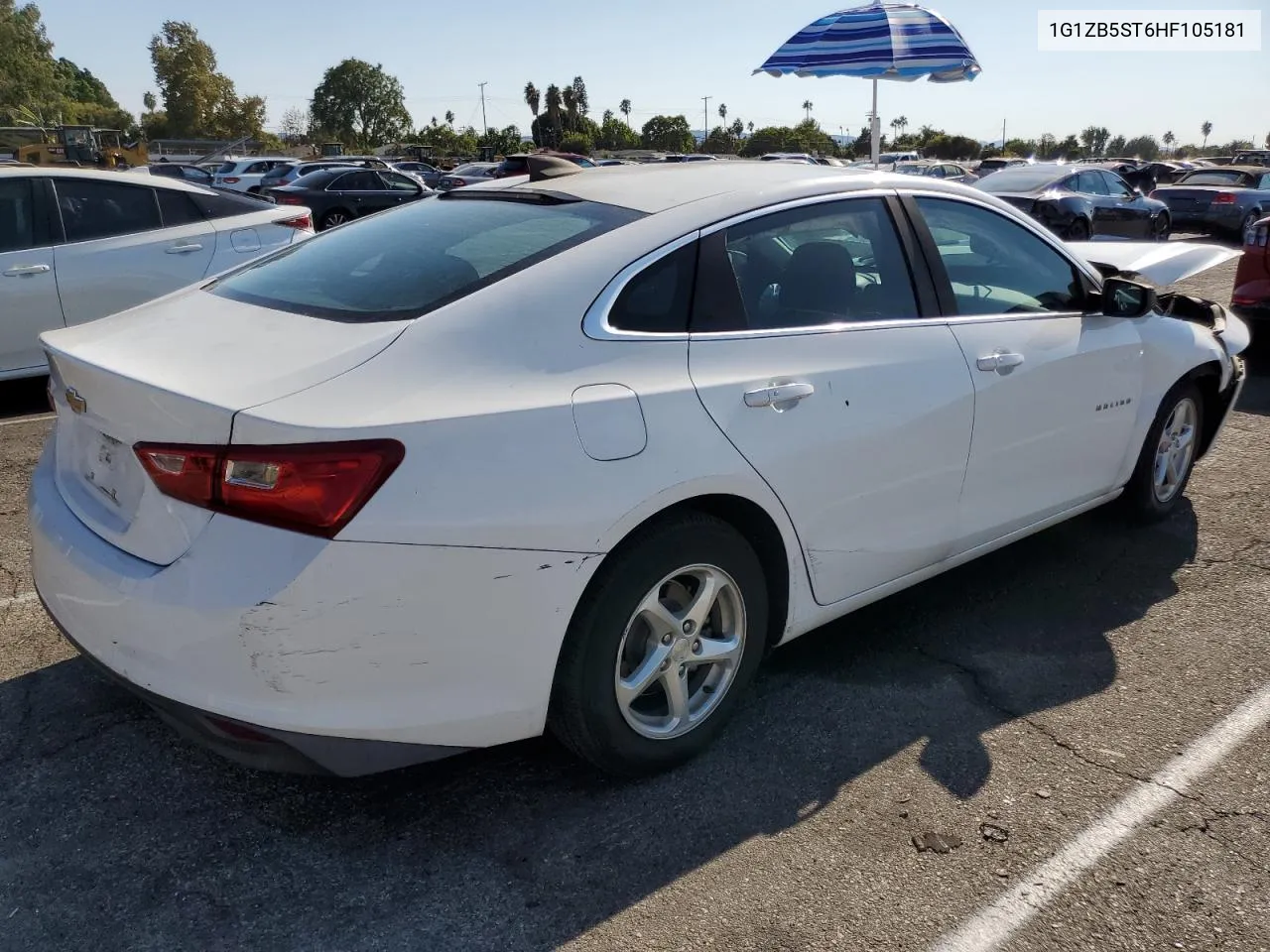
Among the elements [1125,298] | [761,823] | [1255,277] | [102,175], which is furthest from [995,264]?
[102,175]

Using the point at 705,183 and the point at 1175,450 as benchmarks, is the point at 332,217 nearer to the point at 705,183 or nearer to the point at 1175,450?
the point at 1175,450

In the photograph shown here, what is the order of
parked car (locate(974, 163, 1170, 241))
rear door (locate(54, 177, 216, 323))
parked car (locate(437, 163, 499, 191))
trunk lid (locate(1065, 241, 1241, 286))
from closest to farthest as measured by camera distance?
trunk lid (locate(1065, 241, 1241, 286))
rear door (locate(54, 177, 216, 323))
parked car (locate(974, 163, 1170, 241))
parked car (locate(437, 163, 499, 191))

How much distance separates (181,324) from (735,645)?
5.74 ft

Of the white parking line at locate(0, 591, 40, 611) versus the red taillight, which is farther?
the white parking line at locate(0, 591, 40, 611)

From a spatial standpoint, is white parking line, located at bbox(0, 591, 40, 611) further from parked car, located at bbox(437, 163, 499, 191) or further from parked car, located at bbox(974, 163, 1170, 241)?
parked car, located at bbox(437, 163, 499, 191)

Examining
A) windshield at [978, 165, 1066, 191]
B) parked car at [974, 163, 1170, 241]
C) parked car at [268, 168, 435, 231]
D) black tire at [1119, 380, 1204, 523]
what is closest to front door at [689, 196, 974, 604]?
black tire at [1119, 380, 1204, 523]

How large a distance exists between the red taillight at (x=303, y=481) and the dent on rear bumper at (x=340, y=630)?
40 mm

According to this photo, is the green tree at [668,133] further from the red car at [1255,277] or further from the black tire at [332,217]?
the red car at [1255,277]

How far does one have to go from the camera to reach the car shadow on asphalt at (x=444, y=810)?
2.33 m

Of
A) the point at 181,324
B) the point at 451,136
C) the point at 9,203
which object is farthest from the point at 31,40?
the point at 181,324

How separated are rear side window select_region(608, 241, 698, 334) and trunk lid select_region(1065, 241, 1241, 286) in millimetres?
3876

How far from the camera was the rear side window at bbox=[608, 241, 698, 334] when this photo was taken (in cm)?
267

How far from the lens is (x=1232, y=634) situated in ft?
12.2

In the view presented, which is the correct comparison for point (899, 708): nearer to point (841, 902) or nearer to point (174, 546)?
point (841, 902)
